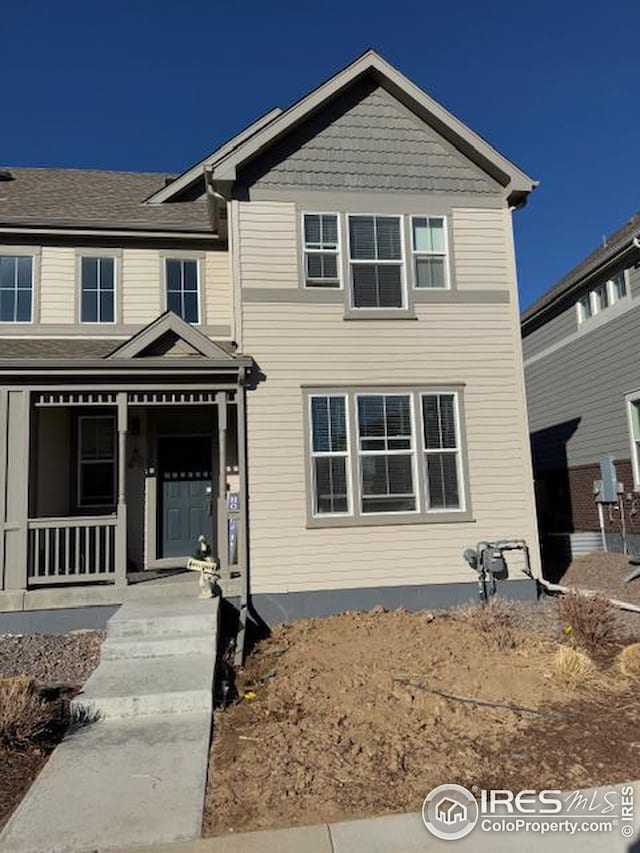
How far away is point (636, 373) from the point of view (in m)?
13.0

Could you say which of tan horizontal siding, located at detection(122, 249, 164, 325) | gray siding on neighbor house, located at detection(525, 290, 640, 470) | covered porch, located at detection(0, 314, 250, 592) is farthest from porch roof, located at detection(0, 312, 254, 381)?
gray siding on neighbor house, located at detection(525, 290, 640, 470)

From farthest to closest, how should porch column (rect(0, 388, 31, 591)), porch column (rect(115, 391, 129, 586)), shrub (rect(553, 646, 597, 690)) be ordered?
porch column (rect(115, 391, 129, 586)), porch column (rect(0, 388, 31, 591)), shrub (rect(553, 646, 597, 690))

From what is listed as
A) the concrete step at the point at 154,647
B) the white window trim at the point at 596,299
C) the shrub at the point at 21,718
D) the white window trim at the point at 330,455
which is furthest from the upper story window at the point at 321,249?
the white window trim at the point at 596,299

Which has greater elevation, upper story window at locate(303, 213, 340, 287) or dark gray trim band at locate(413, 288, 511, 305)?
upper story window at locate(303, 213, 340, 287)

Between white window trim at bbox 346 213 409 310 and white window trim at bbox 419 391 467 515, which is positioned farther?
white window trim at bbox 346 213 409 310

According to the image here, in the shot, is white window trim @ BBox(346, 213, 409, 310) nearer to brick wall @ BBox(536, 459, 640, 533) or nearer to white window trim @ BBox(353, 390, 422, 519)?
white window trim @ BBox(353, 390, 422, 519)

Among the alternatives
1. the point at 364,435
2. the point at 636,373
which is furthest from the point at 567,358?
the point at 364,435

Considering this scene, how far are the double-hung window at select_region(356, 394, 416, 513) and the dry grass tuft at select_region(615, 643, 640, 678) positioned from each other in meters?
3.56

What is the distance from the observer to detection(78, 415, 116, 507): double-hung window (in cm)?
1034

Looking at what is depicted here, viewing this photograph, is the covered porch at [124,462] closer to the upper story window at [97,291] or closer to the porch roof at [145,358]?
the porch roof at [145,358]

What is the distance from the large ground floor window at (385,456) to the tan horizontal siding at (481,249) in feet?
6.28

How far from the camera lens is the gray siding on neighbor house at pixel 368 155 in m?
9.66

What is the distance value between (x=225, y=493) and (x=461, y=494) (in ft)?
11.9

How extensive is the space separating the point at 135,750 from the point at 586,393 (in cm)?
1344
